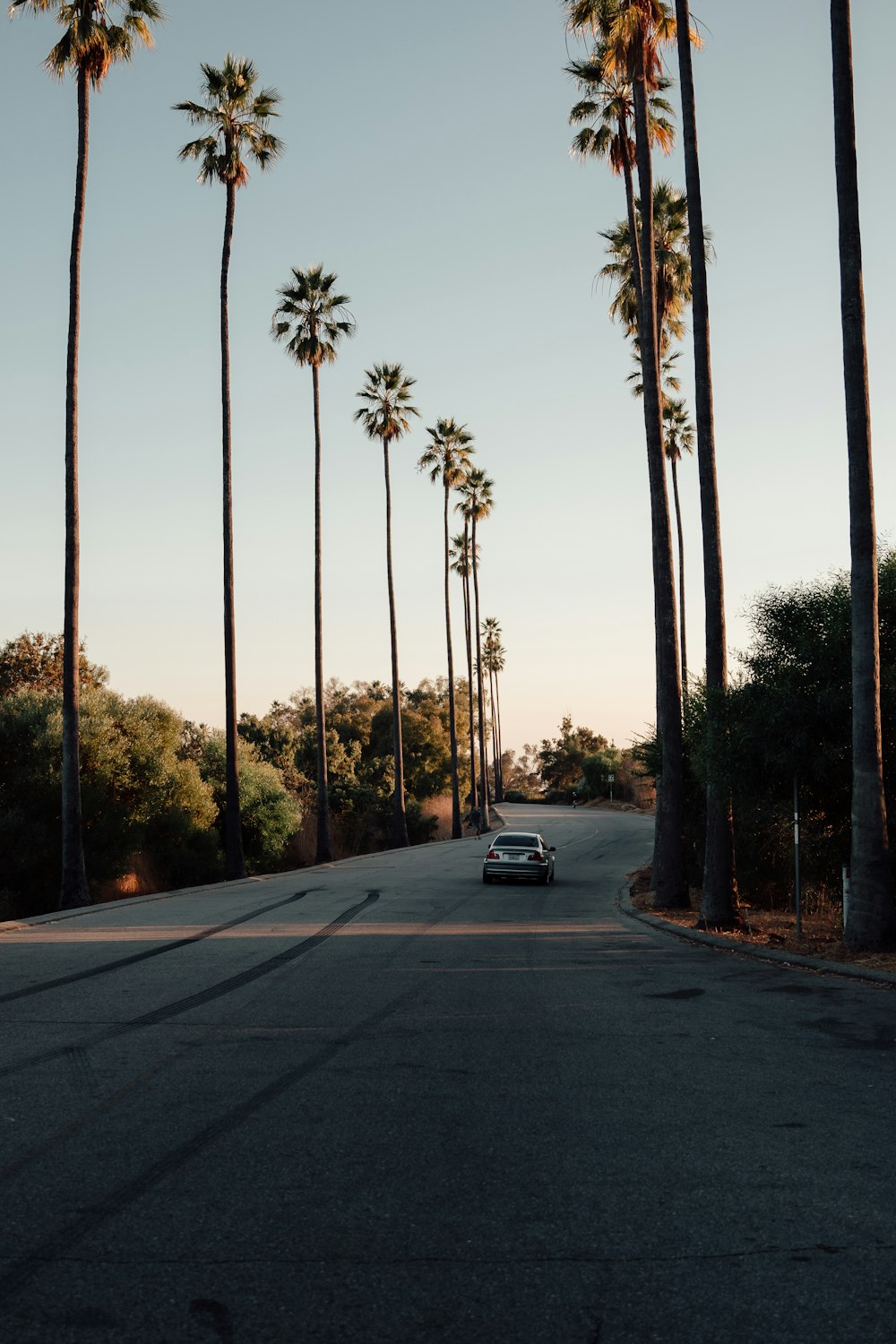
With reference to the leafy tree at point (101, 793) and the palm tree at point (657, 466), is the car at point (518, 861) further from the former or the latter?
the leafy tree at point (101, 793)

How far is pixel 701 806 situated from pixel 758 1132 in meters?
19.6

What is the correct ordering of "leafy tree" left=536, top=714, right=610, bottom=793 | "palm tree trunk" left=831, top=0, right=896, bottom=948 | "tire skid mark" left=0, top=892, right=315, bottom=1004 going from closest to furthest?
"tire skid mark" left=0, top=892, right=315, bottom=1004 → "palm tree trunk" left=831, top=0, right=896, bottom=948 → "leafy tree" left=536, top=714, right=610, bottom=793

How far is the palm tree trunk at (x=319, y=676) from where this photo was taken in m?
40.0

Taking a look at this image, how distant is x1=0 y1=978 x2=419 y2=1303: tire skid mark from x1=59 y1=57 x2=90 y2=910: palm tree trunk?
53.2 ft

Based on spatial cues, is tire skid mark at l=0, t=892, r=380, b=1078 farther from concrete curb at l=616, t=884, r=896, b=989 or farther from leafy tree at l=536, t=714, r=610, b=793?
leafy tree at l=536, t=714, r=610, b=793

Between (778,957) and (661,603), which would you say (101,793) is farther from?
(778,957)

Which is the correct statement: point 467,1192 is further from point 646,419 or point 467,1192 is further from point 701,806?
point 701,806

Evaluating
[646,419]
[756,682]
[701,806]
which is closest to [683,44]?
[646,419]

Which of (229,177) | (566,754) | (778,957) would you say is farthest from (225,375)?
(566,754)


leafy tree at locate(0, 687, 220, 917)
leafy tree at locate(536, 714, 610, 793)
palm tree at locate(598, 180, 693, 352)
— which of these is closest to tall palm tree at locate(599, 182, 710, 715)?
palm tree at locate(598, 180, 693, 352)

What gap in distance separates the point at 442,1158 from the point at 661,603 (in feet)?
57.4

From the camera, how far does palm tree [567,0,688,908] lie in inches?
848

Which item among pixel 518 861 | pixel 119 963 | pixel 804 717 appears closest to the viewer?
pixel 119 963

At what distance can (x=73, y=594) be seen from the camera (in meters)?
23.8
